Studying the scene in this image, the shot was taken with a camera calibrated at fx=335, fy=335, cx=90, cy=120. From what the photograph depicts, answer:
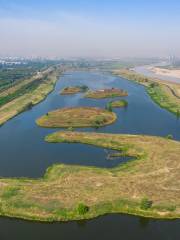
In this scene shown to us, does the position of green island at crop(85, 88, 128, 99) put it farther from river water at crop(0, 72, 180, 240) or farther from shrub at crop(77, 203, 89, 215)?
shrub at crop(77, 203, 89, 215)

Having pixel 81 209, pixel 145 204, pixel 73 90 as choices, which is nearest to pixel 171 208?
pixel 145 204

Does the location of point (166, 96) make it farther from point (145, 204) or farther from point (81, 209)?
point (81, 209)

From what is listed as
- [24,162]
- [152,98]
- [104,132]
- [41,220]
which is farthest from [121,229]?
[152,98]

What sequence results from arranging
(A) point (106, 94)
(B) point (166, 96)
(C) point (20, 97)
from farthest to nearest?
(A) point (106, 94) < (C) point (20, 97) < (B) point (166, 96)

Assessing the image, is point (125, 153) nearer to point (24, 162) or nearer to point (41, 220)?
point (24, 162)

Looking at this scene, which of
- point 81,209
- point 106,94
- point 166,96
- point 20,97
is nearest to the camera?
point 81,209

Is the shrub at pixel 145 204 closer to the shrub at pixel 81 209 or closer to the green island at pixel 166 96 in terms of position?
the shrub at pixel 81 209
